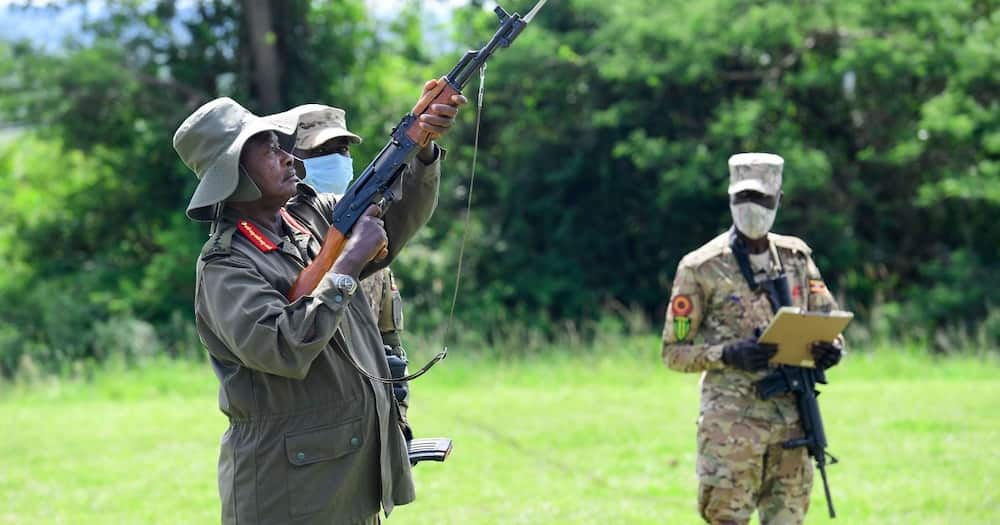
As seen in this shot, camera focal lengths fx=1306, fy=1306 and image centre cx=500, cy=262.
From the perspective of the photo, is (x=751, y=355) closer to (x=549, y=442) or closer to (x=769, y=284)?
(x=769, y=284)

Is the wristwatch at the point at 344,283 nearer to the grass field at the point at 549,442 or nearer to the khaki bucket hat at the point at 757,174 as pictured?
the khaki bucket hat at the point at 757,174

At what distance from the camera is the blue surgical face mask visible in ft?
18.3

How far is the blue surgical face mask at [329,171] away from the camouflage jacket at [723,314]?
64.9 inches

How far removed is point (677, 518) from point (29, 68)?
16.3m

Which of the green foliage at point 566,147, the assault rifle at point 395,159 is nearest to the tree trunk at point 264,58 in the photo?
the green foliage at point 566,147

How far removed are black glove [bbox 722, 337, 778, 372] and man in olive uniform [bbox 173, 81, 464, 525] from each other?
2177 mm

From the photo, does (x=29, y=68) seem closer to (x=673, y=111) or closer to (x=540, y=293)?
(x=540, y=293)

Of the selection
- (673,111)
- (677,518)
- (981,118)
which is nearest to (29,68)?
(673,111)

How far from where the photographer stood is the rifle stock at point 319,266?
3969mm

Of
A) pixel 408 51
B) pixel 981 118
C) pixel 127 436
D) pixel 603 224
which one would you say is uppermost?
pixel 408 51

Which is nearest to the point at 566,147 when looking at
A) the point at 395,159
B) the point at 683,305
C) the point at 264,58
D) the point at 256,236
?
the point at 264,58

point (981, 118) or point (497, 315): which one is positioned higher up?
point (981, 118)

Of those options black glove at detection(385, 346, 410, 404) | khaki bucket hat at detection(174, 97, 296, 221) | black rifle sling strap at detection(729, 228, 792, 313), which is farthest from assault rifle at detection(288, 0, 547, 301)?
black rifle sling strap at detection(729, 228, 792, 313)

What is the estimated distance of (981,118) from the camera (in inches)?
725
